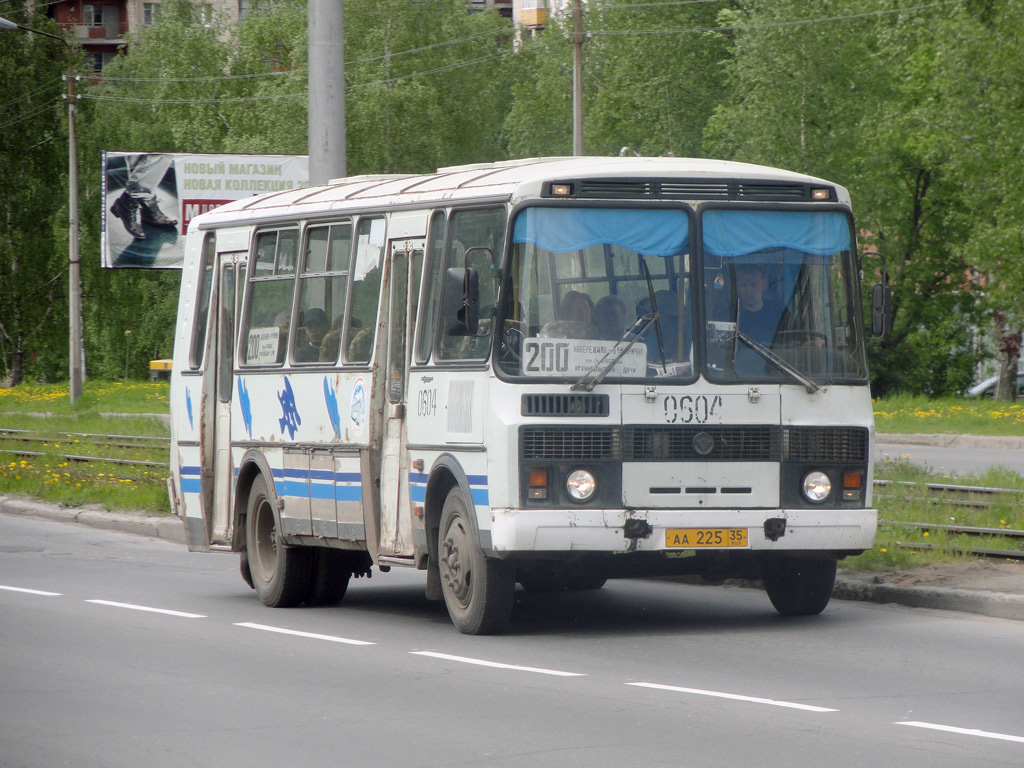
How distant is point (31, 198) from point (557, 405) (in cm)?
5572

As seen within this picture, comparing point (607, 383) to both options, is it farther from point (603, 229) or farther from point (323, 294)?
point (323, 294)

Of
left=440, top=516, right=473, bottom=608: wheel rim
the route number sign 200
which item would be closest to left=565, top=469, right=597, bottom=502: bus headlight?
the route number sign 200

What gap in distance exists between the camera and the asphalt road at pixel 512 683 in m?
7.22

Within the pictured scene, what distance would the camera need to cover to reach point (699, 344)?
1081 cm

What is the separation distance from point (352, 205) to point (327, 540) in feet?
7.68

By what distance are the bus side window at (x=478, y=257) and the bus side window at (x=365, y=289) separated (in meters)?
0.93

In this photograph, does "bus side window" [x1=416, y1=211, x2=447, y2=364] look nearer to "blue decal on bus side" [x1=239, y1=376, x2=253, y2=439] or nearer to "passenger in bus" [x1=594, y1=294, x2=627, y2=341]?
"passenger in bus" [x1=594, y1=294, x2=627, y2=341]

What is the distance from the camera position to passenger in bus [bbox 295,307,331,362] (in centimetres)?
1277

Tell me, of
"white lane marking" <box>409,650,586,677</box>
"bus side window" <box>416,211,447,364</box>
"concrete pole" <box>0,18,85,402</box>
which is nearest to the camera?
"white lane marking" <box>409,650,586,677</box>

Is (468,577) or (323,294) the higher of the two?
(323,294)

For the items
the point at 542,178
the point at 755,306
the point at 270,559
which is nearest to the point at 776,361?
the point at 755,306

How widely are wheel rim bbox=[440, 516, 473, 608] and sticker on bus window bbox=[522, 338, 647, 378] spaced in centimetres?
110

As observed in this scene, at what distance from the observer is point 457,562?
36.0 ft

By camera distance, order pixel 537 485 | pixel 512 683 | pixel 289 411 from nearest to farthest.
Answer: pixel 512 683, pixel 537 485, pixel 289 411
